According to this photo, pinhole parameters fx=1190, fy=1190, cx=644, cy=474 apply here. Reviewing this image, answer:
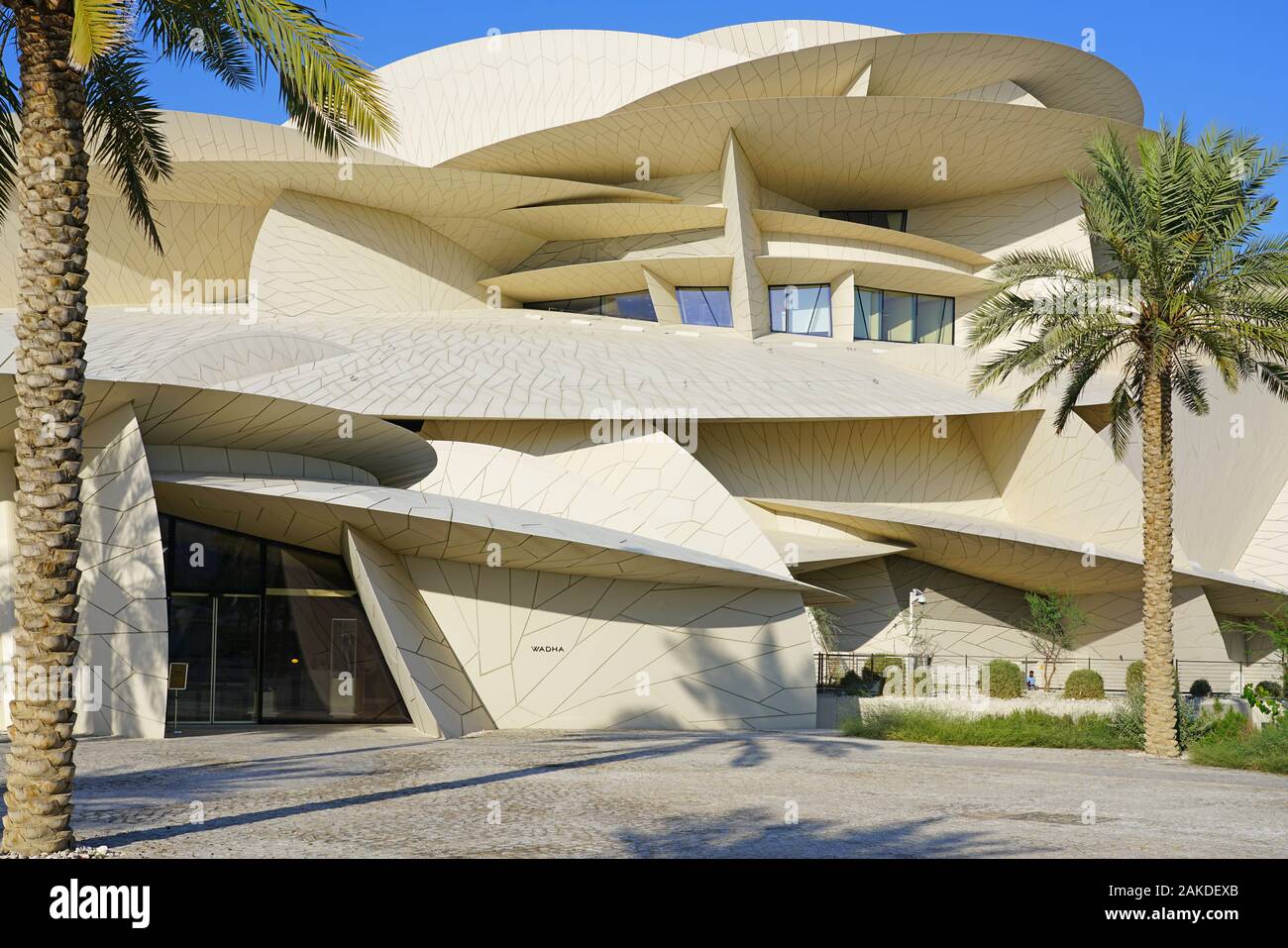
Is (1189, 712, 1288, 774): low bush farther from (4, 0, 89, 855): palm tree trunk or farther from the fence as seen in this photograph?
(4, 0, 89, 855): palm tree trunk

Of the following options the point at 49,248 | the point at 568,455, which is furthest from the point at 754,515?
the point at 49,248

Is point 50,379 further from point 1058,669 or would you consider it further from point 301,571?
point 1058,669

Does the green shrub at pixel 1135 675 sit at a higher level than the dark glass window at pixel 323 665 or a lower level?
lower

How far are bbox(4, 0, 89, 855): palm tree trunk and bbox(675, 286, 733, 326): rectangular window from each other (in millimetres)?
28865

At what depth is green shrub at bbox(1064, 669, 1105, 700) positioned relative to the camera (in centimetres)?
2506

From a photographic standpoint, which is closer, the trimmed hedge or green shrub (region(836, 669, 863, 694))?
the trimmed hedge

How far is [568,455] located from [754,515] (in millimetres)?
6829

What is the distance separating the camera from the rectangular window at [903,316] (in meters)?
36.9

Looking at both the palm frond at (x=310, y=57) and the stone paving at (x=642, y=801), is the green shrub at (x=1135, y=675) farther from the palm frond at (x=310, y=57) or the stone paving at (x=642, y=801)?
the palm frond at (x=310, y=57)

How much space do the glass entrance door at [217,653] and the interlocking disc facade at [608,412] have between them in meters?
0.05

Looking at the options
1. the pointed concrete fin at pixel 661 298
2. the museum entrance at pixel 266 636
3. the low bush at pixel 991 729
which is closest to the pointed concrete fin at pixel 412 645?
the museum entrance at pixel 266 636

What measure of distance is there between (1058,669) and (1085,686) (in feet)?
16.1

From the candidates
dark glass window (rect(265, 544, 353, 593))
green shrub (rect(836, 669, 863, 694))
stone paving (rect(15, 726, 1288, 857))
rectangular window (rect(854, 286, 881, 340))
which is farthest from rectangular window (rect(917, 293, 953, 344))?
dark glass window (rect(265, 544, 353, 593))
